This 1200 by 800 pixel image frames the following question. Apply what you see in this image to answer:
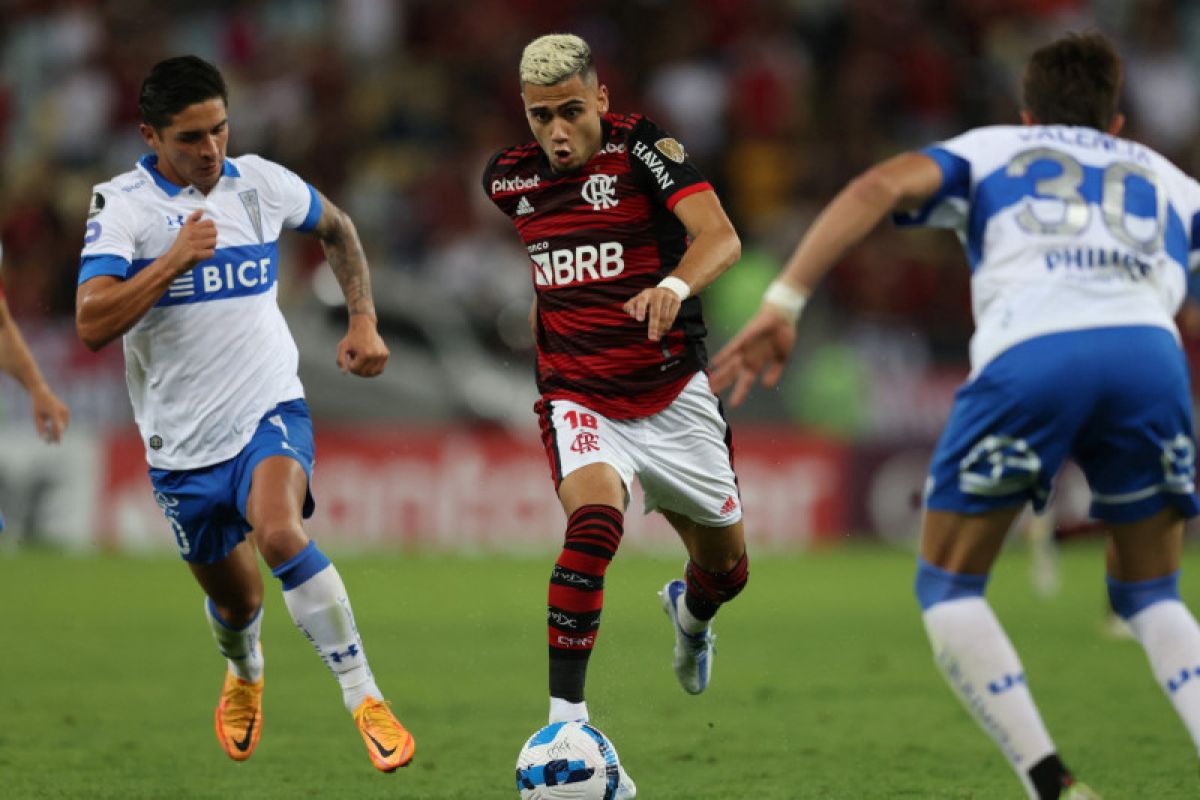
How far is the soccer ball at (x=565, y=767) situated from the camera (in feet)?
19.2

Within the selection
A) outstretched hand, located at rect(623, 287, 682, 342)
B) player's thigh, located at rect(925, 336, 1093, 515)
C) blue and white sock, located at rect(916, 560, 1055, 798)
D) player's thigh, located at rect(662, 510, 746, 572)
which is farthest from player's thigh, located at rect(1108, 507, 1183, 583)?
player's thigh, located at rect(662, 510, 746, 572)

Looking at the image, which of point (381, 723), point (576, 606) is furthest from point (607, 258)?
point (381, 723)

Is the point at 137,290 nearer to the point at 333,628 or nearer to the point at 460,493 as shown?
the point at 333,628

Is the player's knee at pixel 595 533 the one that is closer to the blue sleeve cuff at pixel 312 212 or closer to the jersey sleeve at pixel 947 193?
the jersey sleeve at pixel 947 193

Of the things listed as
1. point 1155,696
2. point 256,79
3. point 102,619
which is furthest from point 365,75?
point 1155,696

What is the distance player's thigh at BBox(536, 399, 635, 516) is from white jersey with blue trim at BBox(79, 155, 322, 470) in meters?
1.10

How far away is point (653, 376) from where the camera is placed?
22.6 ft

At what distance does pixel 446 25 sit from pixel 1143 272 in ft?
55.1

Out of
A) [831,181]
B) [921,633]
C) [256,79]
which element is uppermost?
[256,79]

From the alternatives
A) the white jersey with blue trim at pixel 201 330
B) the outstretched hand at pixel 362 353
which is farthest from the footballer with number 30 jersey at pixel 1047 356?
the white jersey with blue trim at pixel 201 330

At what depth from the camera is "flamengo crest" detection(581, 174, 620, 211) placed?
268 inches

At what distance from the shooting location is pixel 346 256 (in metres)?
7.45

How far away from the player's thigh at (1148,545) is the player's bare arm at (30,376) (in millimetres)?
4470

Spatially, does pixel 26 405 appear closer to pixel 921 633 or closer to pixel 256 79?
pixel 256 79
